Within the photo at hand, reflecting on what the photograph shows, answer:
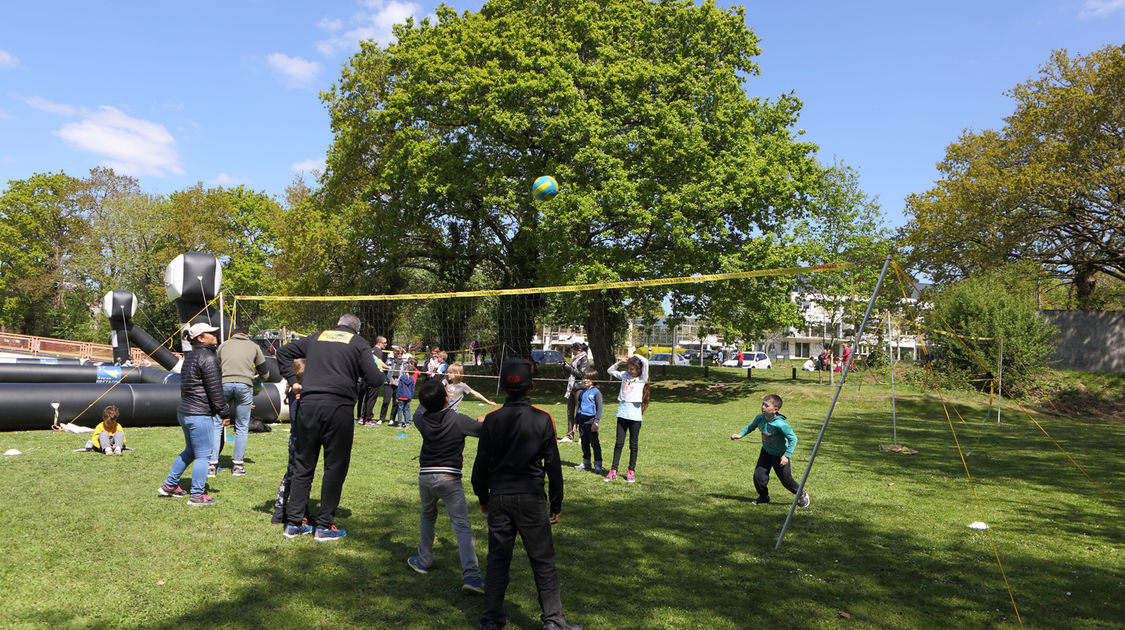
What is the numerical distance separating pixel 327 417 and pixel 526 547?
249 cm

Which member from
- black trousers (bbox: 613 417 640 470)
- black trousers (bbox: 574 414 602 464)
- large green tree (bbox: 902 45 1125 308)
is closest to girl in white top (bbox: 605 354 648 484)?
black trousers (bbox: 613 417 640 470)

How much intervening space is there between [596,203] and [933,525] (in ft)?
51.6

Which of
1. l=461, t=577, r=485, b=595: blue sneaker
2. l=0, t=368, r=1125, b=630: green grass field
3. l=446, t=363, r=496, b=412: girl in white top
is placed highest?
l=446, t=363, r=496, b=412: girl in white top

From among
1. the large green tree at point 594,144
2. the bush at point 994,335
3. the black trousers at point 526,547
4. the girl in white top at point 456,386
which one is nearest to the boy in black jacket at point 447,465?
the black trousers at point 526,547

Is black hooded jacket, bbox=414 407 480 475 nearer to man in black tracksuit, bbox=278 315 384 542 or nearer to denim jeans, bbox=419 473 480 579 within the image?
denim jeans, bbox=419 473 480 579

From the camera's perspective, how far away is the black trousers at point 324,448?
19.0ft

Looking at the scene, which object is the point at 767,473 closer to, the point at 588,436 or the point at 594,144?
the point at 588,436

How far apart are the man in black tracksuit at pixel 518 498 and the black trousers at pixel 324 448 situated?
2.00 m

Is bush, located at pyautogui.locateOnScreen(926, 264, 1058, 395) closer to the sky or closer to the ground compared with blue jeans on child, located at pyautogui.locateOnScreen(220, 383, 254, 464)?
closer to the sky

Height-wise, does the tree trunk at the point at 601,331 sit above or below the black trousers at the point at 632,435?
above

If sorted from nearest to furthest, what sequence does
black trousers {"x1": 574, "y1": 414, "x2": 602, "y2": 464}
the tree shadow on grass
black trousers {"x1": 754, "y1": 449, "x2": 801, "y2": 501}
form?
the tree shadow on grass → black trousers {"x1": 754, "y1": 449, "x2": 801, "y2": 501} → black trousers {"x1": 574, "y1": 414, "x2": 602, "y2": 464}

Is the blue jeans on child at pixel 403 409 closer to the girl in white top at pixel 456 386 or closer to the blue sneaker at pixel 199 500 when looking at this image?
the girl in white top at pixel 456 386

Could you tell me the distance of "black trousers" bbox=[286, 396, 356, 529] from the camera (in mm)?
5785

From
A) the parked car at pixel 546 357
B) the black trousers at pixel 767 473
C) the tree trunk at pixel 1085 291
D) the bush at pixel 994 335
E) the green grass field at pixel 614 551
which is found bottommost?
the green grass field at pixel 614 551
